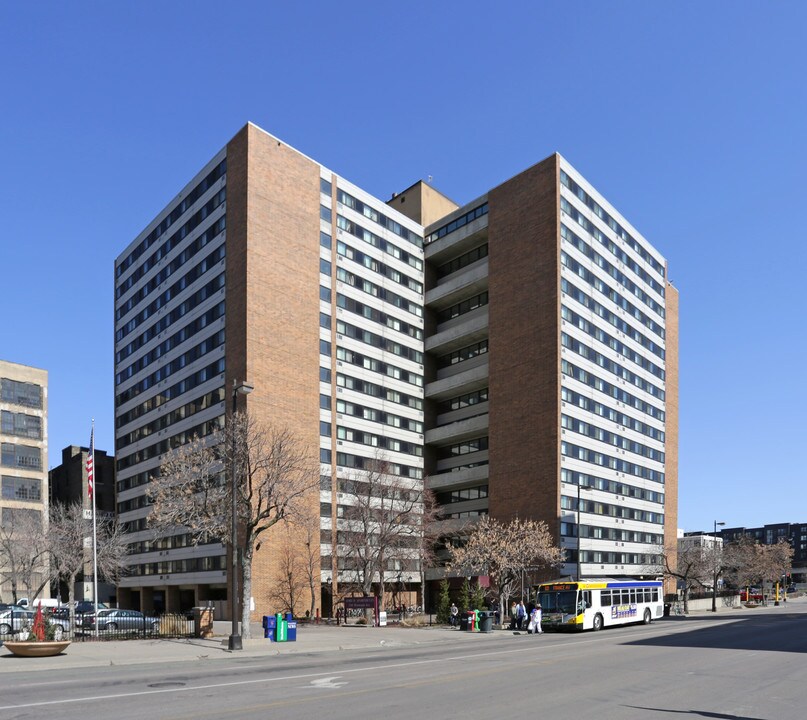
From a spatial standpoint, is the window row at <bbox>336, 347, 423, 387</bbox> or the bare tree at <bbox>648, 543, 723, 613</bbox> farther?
the bare tree at <bbox>648, 543, 723, 613</bbox>

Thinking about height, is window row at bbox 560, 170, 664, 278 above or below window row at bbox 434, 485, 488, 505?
above

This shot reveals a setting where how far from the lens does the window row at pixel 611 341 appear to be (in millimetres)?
74750

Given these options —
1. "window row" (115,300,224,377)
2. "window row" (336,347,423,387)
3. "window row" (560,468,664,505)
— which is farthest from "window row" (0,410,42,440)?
"window row" (560,468,664,505)

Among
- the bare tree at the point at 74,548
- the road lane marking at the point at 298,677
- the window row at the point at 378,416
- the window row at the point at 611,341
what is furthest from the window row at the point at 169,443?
the road lane marking at the point at 298,677

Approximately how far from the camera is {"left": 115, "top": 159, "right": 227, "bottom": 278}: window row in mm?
71938

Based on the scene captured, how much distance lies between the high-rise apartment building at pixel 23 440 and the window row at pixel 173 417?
37.3 feet

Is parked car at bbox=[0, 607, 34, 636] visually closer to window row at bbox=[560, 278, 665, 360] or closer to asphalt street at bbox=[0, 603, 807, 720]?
asphalt street at bbox=[0, 603, 807, 720]

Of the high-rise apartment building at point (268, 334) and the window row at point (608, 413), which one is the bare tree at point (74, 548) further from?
the window row at point (608, 413)

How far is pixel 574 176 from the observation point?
3054 inches

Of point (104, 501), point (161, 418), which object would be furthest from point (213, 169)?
point (104, 501)

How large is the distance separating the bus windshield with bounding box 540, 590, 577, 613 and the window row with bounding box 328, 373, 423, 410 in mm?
33008

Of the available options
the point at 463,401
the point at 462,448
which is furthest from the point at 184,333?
the point at 462,448

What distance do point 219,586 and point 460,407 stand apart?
3070cm

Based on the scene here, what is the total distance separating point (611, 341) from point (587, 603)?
46.0m
